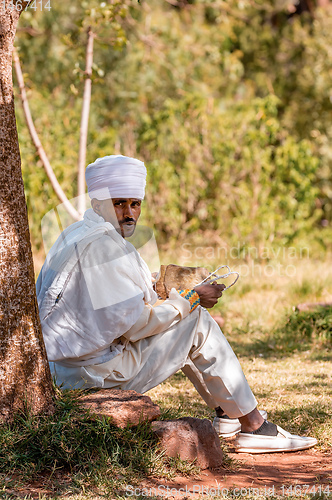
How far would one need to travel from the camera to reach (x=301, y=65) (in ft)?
46.4

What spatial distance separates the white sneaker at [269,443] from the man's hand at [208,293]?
2.31 feet

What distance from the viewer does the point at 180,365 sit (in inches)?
131

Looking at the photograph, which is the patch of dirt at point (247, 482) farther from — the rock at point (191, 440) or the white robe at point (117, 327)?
the white robe at point (117, 327)

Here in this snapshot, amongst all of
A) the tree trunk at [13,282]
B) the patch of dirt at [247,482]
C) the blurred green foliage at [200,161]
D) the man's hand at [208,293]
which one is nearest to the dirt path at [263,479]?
the patch of dirt at [247,482]

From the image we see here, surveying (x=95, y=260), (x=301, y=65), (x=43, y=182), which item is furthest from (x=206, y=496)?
(x=301, y=65)

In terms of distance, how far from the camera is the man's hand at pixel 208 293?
3.42 meters

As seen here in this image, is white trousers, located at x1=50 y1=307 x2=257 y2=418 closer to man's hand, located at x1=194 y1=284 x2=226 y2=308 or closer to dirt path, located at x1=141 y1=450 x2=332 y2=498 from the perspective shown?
man's hand, located at x1=194 y1=284 x2=226 y2=308

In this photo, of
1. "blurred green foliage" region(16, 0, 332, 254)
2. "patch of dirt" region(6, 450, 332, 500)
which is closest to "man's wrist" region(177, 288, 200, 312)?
"patch of dirt" region(6, 450, 332, 500)

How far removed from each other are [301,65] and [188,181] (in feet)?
21.1

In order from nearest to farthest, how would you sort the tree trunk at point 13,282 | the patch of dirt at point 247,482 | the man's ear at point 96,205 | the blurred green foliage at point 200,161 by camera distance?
the patch of dirt at point 247,482, the tree trunk at point 13,282, the man's ear at point 96,205, the blurred green foliage at point 200,161

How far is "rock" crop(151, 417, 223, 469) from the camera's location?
10.1 ft

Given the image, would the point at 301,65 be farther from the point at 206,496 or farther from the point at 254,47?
the point at 206,496

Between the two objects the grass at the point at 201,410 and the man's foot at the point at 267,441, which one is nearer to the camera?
the grass at the point at 201,410

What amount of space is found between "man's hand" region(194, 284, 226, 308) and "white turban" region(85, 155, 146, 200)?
60cm
